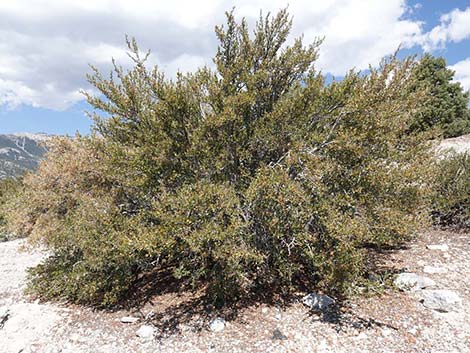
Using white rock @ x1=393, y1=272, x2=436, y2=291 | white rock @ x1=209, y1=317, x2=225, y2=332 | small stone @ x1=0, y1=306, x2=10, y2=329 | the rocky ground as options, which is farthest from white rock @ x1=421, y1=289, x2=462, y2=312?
small stone @ x1=0, y1=306, x2=10, y2=329

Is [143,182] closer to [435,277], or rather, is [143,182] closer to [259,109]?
[259,109]

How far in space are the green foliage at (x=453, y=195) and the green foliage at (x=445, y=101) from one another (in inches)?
402

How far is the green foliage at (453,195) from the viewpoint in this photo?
8141 mm

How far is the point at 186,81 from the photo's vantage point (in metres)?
6.34

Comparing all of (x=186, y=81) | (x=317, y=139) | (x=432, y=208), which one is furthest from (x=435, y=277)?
(x=186, y=81)

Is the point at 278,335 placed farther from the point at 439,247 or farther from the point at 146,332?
the point at 439,247

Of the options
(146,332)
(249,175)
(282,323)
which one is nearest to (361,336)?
(282,323)

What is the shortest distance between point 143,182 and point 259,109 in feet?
9.21

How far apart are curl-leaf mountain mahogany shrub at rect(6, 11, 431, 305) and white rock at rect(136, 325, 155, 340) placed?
103 cm

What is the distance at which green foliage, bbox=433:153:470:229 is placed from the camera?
814cm

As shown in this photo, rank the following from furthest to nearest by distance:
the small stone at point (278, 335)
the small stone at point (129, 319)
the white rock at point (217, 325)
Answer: the small stone at point (129, 319) < the white rock at point (217, 325) < the small stone at point (278, 335)

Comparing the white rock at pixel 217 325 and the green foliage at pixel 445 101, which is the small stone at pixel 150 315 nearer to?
the white rock at pixel 217 325

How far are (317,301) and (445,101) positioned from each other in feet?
56.3

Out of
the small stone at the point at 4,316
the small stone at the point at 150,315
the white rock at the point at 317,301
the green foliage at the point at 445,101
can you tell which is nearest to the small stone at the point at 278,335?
the white rock at the point at 317,301
